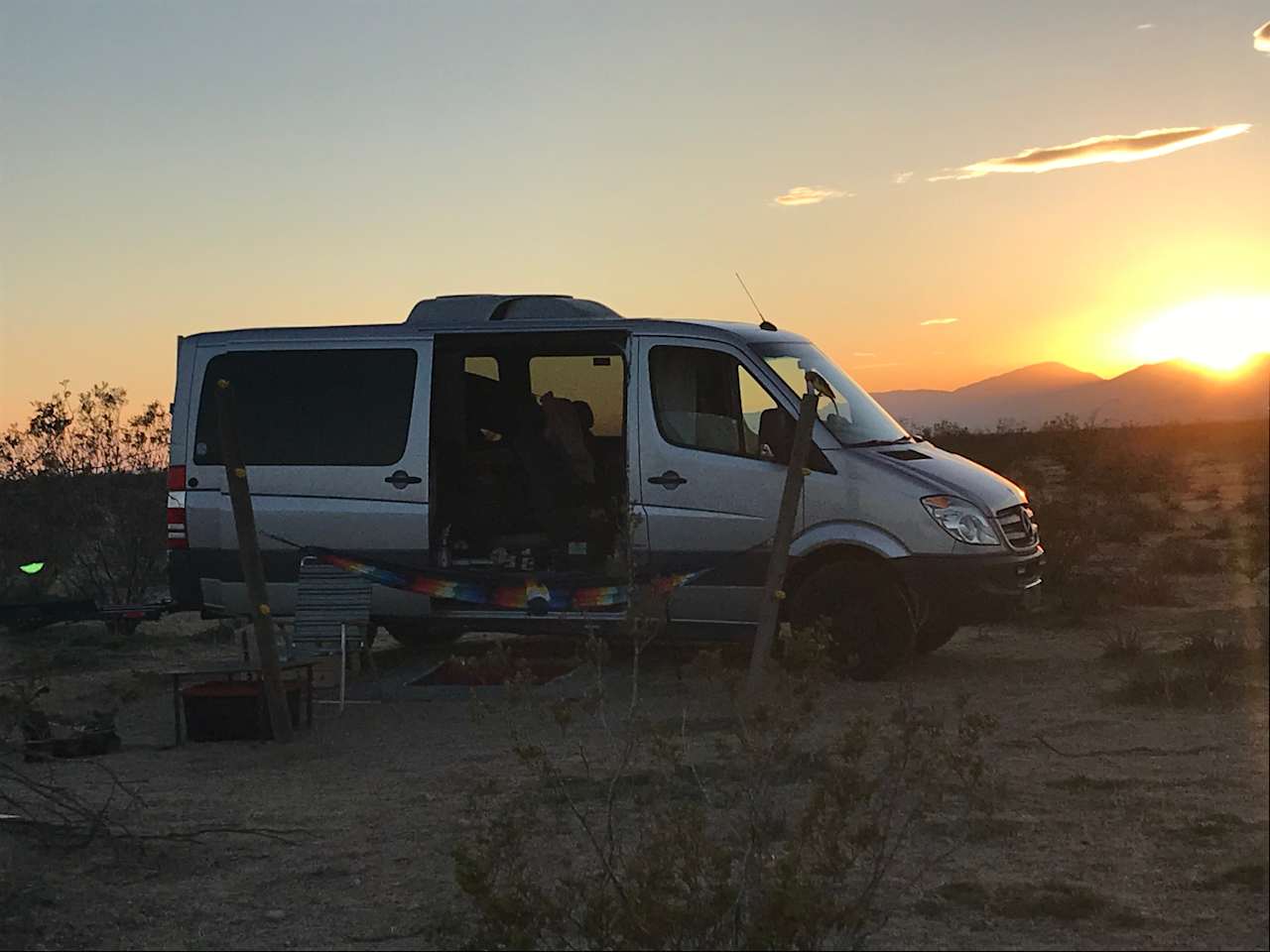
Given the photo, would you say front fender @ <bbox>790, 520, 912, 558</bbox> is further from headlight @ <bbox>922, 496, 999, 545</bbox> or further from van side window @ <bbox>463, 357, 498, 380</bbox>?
van side window @ <bbox>463, 357, 498, 380</bbox>

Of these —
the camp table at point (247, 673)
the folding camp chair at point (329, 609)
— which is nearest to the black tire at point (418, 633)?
the folding camp chair at point (329, 609)

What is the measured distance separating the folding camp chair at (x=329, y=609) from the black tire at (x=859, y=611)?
2.84 metres

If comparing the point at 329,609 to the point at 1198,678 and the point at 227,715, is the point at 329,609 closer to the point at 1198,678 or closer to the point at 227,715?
the point at 227,715

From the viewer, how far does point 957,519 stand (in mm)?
9414

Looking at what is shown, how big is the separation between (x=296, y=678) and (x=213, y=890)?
12.6ft

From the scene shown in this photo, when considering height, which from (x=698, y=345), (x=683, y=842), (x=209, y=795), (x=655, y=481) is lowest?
(x=209, y=795)

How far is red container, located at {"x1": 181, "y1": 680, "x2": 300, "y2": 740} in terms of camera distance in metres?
8.91

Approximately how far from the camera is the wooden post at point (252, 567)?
27.9ft

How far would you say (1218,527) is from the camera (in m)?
19.3

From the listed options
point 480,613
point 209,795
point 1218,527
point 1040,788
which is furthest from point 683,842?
point 1218,527

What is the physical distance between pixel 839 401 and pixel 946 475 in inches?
35.9

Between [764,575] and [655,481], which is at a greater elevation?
[655,481]

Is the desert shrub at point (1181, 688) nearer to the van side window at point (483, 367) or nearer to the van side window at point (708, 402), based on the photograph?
the van side window at point (708, 402)

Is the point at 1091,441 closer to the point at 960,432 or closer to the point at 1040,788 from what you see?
the point at 960,432
